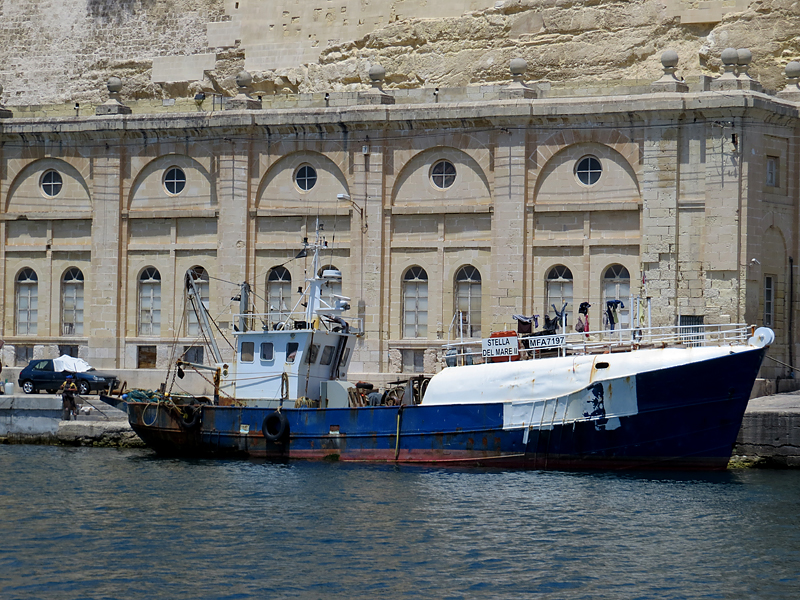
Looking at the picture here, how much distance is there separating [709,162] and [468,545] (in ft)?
59.5

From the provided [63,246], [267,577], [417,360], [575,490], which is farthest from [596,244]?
[267,577]

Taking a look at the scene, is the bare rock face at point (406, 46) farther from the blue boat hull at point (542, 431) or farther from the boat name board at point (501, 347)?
the blue boat hull at point (542, 431)

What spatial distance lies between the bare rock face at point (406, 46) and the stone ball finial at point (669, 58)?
8.24 ft

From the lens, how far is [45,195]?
1769 inches

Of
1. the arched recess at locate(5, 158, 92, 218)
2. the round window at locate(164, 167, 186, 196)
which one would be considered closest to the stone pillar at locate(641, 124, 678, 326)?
the round window at locate(164, 167, 186, 196)

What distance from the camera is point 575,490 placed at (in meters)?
28.7

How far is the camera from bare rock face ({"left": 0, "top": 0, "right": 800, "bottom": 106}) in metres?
41.0

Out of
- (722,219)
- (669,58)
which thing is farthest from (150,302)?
(722,219)

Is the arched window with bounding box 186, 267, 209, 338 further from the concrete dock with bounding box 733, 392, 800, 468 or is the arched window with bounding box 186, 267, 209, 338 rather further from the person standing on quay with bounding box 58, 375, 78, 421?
the concrete dock with bounding box 733, 392, 800, 468

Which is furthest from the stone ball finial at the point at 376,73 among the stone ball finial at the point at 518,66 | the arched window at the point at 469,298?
the arched window at the point at 469,298

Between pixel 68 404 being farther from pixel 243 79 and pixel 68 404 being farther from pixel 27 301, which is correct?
pixel 243 79

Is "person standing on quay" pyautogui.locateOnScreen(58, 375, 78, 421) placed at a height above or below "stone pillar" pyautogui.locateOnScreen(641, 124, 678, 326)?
below

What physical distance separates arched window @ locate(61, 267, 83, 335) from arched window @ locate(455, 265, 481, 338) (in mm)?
12509

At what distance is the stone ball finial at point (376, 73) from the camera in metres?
41.5
